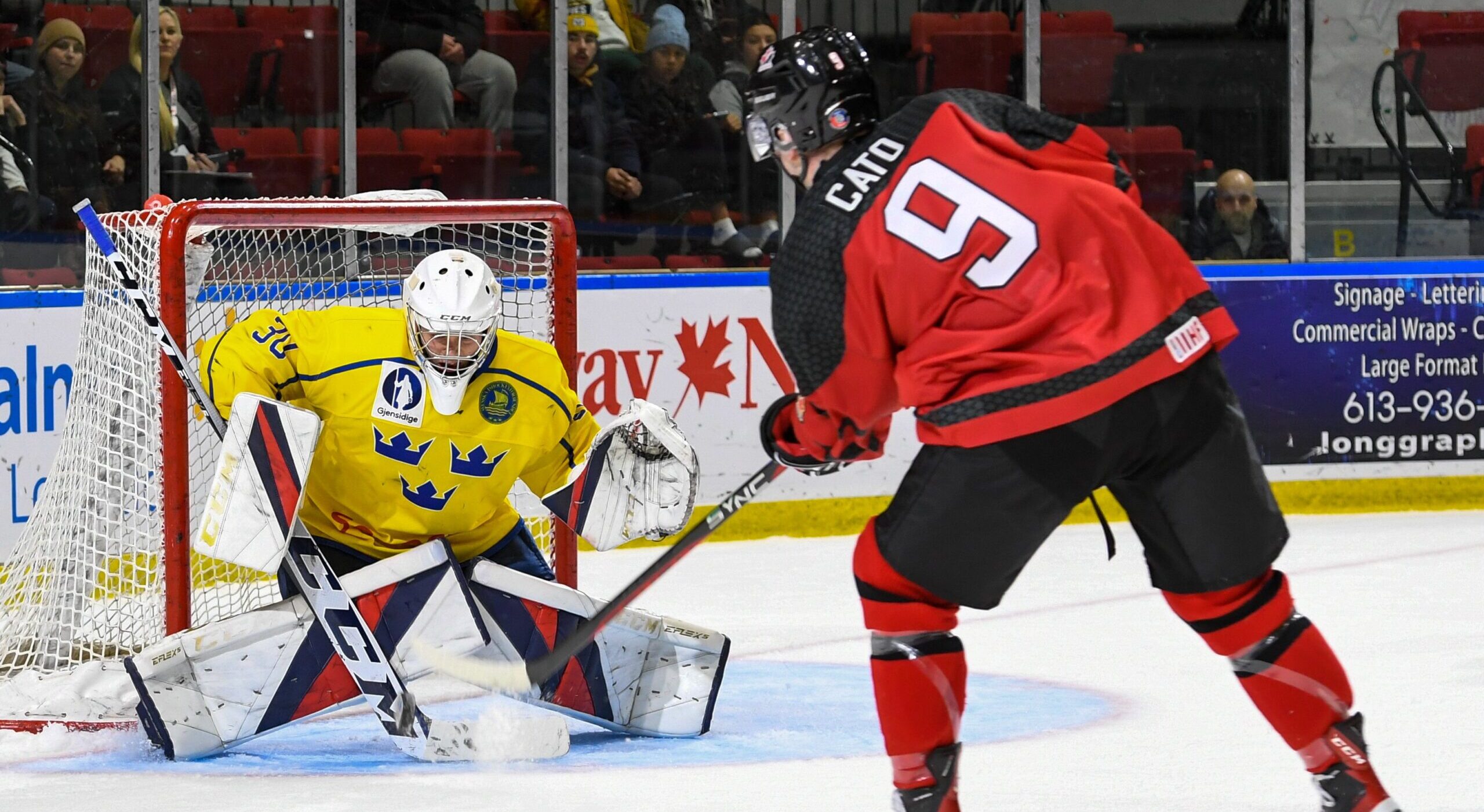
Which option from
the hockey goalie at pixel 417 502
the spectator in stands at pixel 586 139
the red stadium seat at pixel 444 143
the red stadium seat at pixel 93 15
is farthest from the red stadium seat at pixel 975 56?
the hockey goalie at pixel 417 502

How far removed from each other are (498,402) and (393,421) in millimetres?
162

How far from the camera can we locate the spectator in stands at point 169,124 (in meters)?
4.90

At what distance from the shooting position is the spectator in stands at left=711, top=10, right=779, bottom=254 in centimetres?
562

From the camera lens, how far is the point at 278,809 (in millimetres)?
2555

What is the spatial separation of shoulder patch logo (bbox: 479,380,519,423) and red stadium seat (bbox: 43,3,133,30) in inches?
96.1

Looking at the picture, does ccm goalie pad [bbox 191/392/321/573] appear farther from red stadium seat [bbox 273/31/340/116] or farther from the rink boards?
red stadium seat [bbox 273/31/340/116]

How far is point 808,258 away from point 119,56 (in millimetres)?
3400

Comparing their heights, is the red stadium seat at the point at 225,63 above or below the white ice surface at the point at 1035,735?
above

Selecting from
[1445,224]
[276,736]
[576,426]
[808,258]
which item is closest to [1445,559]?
[1445,224]

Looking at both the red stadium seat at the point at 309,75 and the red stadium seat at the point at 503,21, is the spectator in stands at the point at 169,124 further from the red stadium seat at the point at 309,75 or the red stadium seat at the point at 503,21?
the red stadium seat at the point at 503,21

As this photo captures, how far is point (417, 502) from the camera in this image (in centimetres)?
295

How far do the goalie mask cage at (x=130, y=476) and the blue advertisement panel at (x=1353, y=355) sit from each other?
271cm

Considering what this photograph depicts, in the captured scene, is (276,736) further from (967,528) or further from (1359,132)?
(1359,132)

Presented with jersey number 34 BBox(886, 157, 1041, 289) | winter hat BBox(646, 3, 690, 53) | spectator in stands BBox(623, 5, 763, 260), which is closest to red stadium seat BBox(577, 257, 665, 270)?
spectator in stands BBox(623, 5, 763, 260)
